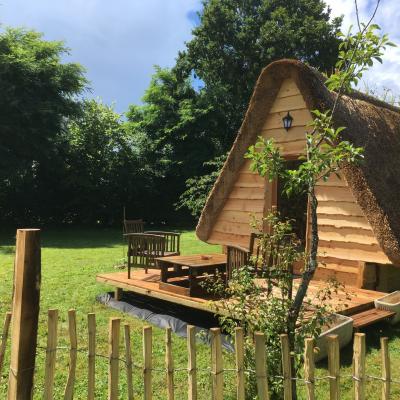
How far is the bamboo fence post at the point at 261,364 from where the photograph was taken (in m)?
2.53

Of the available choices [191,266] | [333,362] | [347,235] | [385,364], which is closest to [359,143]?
[347,235]

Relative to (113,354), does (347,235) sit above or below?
above

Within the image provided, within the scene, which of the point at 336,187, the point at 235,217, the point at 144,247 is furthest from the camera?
the point at 235,217

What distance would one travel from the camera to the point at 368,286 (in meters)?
7.27

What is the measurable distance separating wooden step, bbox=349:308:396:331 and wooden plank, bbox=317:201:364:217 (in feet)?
6.03

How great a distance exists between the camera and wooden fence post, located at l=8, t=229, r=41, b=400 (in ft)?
8.84

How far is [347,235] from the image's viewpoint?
7.47m

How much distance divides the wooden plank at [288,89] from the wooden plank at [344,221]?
2.39 m

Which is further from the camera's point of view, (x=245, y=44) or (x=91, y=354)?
(x=245, y=44)

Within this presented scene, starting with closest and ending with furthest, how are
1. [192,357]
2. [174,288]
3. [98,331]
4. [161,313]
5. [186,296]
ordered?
[192,357], [98,331], [186,296], [174,288], [161,313]

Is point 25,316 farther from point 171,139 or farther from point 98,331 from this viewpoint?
point 171,139

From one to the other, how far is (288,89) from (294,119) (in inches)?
24.3

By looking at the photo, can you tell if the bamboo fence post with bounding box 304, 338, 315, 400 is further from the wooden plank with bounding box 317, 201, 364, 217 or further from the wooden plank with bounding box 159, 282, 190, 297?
the wooden plank with bounding box 317, 201, 364, 217

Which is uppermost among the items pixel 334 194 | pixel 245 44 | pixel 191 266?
pixel 245 44
